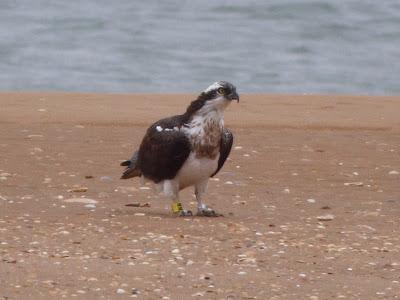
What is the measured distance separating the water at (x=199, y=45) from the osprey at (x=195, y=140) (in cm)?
1524

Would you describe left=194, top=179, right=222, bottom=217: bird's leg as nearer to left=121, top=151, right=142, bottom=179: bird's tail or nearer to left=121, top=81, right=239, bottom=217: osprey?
left=121, top=81, right=239, bottom=217: osprey

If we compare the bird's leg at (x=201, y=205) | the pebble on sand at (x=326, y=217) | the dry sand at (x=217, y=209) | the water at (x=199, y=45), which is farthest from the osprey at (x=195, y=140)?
the water at (x=199, y=45)

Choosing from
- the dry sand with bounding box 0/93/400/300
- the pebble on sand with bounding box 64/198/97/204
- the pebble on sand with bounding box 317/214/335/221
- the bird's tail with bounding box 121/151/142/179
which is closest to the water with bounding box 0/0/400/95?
the dry sand with bounding box 0/93/400/300

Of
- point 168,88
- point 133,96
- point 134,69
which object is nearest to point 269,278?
point 133,96

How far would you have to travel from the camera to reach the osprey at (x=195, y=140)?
431 inches

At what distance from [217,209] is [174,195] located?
0.72 meters

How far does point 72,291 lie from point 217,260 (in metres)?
1.31

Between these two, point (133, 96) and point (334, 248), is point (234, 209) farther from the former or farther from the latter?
point (133, 96)

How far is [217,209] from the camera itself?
1196 cm

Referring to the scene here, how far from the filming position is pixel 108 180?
13.2 m

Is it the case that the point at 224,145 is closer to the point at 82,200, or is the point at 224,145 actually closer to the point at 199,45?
the point at 82,200

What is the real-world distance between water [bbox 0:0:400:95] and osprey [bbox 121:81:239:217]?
1524 centimetres

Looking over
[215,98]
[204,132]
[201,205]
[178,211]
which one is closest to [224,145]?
[204,132]

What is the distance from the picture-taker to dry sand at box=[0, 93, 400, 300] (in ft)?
29.5
